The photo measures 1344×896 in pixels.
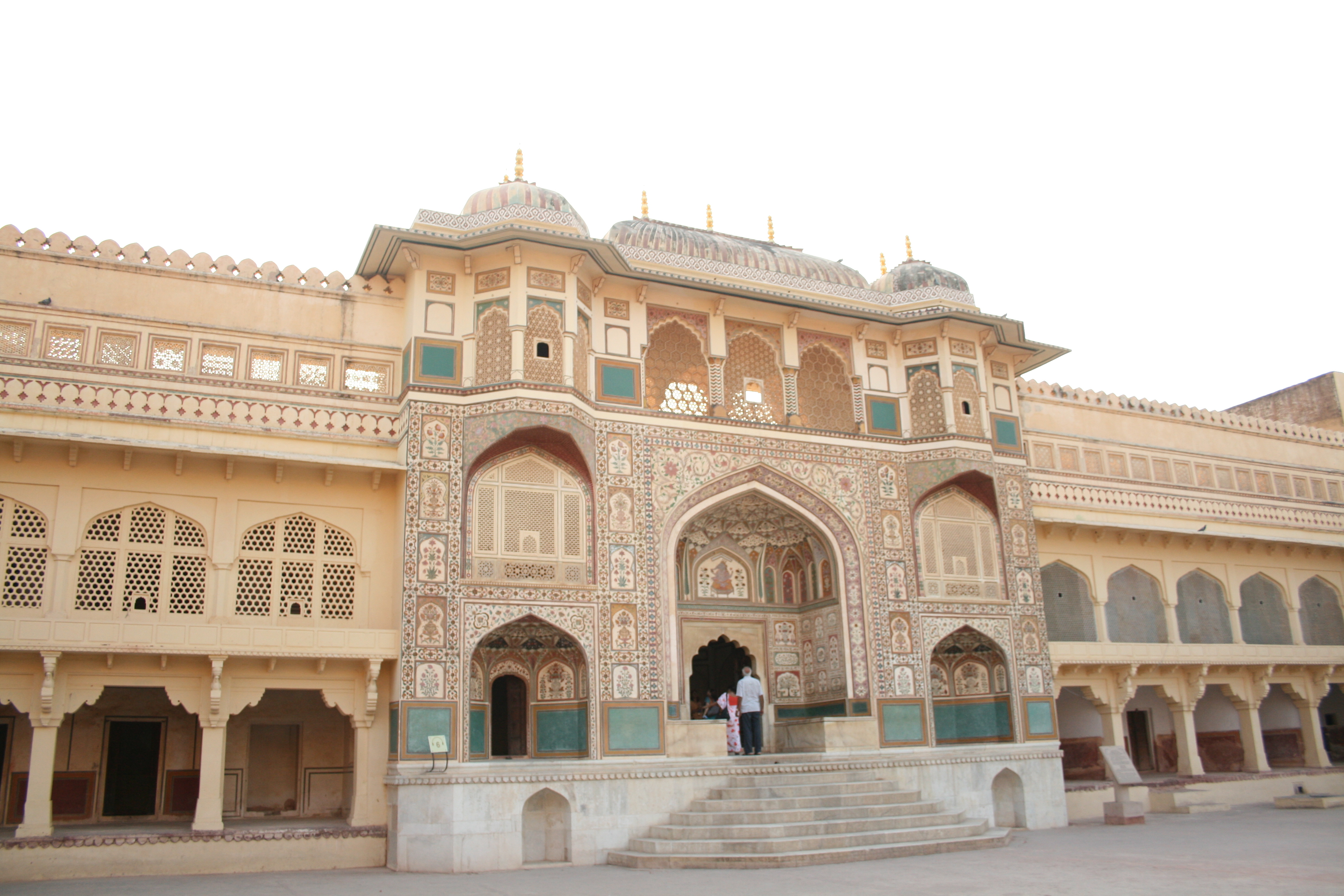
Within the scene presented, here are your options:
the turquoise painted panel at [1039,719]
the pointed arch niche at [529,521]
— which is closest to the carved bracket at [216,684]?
the pointed arch niche at [529,521]

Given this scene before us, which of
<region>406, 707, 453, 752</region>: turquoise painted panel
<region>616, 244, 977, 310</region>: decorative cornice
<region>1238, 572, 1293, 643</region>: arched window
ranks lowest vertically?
<region>406, 707, 453, 752</region>: turquoise painted panel

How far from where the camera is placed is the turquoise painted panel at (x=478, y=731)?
12883mm

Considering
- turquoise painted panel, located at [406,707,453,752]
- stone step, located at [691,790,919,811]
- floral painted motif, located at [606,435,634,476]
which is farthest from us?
floral painted motif, located at [606,435,634,476]

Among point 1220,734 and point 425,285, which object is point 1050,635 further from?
point 425,285

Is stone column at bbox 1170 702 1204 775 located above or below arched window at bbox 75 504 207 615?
below

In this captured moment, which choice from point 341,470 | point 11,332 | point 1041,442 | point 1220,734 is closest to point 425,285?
point 341,470

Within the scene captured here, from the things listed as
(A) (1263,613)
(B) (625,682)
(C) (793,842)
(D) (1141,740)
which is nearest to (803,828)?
(C) (793,842)

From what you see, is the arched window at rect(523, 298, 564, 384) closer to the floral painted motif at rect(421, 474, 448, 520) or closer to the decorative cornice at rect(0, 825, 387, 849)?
the floral painted motif at rect(421, 474, 448, 520)

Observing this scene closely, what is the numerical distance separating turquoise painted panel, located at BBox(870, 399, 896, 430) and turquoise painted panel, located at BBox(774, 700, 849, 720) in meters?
4.11

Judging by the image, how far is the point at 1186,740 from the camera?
60.6 feet

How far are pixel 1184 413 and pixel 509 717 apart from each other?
14266 millimetres

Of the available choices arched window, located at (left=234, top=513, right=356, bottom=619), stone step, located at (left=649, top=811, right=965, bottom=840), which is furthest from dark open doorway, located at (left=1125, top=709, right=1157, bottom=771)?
arched window, located at (left=234, top=513, right=356, bottom=619)

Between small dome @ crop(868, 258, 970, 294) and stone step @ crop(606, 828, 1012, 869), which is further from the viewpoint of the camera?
small dome @ crop(868, 258, 970, 294)

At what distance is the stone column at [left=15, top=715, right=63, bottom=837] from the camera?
36.4 ft
